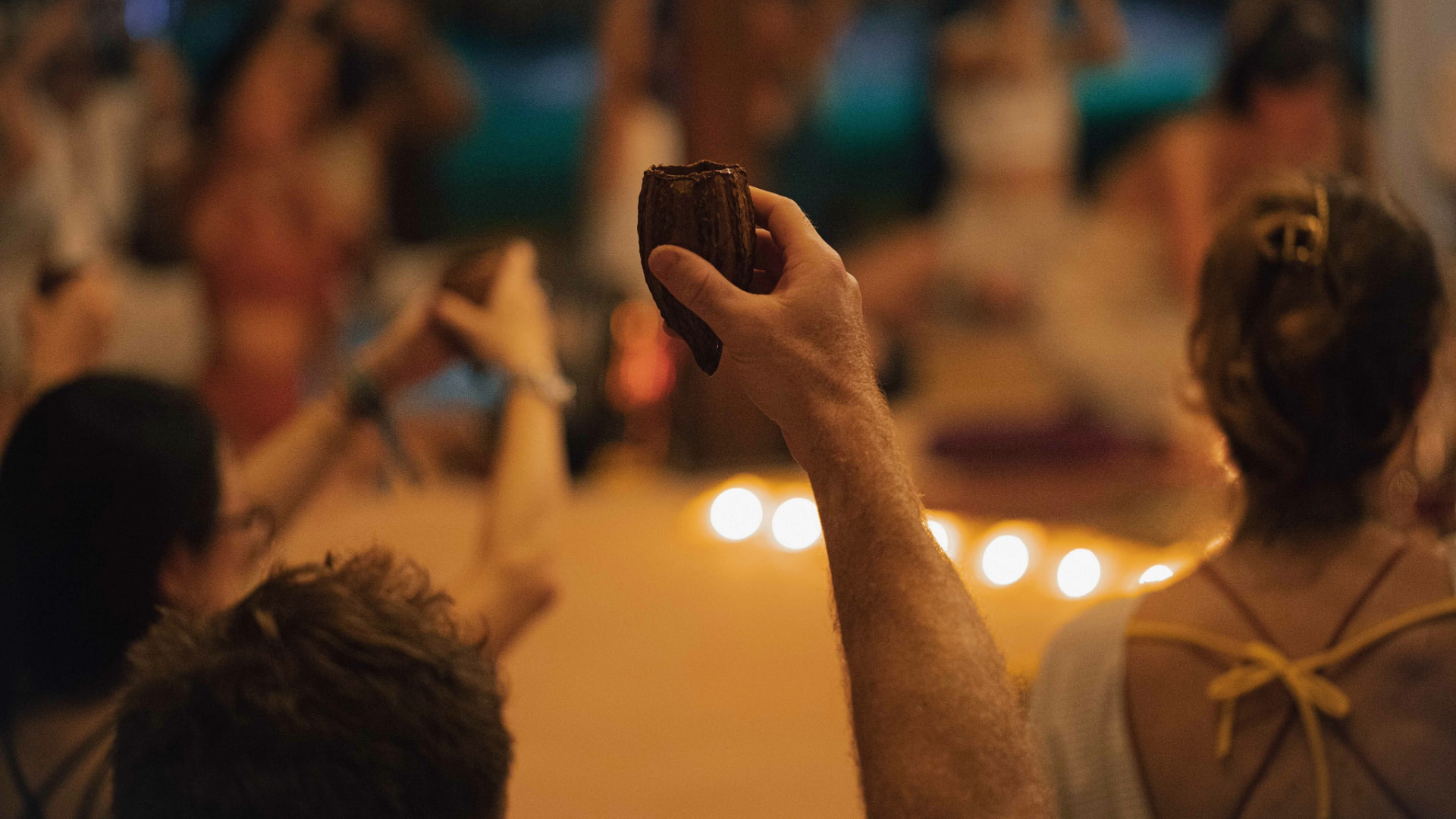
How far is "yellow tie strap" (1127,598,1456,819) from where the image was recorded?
1273 millimetres

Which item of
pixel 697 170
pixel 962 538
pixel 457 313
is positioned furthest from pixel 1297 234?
pixel 962 538

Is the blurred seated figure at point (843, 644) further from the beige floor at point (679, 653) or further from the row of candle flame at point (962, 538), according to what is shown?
the row of candle flame at point (962, 538)

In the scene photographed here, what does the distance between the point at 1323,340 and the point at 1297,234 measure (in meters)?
0.12

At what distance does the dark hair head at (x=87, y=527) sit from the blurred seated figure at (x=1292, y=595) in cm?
93

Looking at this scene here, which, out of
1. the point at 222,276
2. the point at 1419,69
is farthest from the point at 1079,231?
the point at 222,276

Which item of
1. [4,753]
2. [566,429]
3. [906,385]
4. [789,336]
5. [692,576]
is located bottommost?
[4,753]

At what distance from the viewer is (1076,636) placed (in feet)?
4.63

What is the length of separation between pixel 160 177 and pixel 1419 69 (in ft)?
22.4

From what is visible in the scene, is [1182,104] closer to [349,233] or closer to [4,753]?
[349,233]

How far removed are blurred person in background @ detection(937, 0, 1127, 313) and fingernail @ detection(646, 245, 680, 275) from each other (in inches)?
302

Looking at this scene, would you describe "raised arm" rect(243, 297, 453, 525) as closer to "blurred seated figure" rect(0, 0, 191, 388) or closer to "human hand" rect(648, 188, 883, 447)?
"human hand" rect(648, 188, 883, 447)

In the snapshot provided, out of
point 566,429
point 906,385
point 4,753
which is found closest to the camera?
point 4,753

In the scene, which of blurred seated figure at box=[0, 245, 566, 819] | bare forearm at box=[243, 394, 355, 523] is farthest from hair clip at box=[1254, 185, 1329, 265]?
bare forearm at box=[243, 394, 355, 523]

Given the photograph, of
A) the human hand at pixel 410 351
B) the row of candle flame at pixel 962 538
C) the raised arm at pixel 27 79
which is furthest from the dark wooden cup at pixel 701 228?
the raised arm at pixel 27 79
